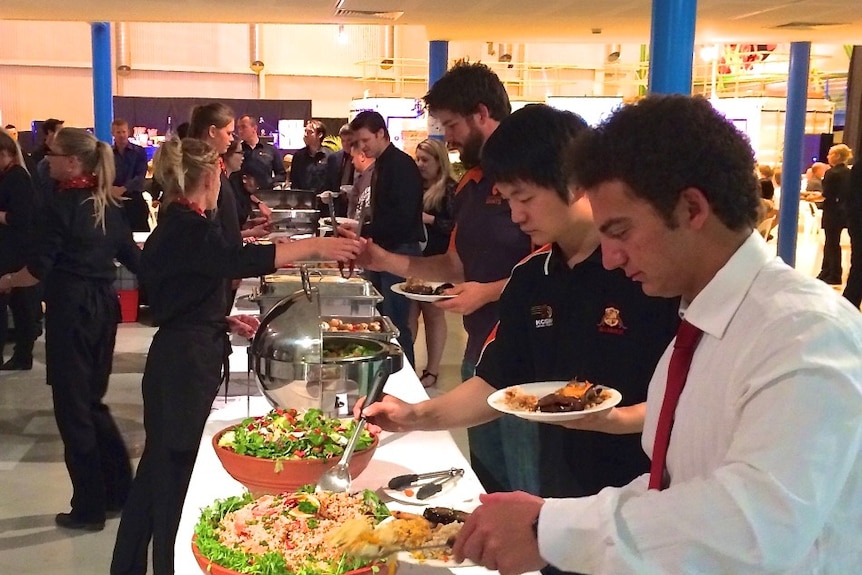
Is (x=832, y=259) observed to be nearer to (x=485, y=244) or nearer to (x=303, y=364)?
(x=485, y=244)

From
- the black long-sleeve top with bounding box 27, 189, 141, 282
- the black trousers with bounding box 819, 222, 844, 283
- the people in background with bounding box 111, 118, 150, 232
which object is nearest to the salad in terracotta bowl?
the black long-sleeve top with bounding box 27, 189, 141, 282

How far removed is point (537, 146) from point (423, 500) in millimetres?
670

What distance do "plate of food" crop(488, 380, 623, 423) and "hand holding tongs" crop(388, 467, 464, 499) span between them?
213 mm

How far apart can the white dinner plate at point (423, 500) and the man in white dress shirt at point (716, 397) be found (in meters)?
0.56

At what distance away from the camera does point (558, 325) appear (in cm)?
163

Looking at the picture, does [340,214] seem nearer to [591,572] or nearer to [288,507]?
[288,507]

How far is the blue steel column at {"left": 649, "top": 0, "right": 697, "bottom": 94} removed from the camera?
3643mm

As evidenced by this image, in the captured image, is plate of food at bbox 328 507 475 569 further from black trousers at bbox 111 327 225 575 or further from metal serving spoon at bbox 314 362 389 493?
black trousers at bbox 111 327 225 575

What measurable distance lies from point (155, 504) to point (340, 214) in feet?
13.2

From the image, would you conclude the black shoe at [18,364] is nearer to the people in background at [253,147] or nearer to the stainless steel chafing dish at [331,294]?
the people in background at [253,147]

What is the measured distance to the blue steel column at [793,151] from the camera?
7.73 m

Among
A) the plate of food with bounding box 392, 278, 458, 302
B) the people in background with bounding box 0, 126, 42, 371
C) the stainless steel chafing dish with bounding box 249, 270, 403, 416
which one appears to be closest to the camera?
the stainless steel chafing dish with bounding box 249, 270, 403, 416

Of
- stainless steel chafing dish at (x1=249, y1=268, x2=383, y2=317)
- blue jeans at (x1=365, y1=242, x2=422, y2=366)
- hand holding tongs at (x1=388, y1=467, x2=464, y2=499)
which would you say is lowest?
blue jeans at (x1=365, y1=242, x2=422, y2=366)

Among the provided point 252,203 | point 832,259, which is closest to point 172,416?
point 252,203
